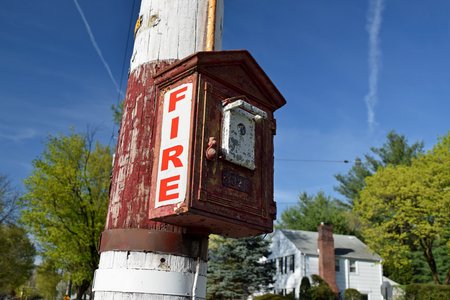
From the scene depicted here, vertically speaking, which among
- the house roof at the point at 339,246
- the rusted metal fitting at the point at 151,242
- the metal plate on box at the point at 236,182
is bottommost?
the rusted metal fitting at the point at 151,242

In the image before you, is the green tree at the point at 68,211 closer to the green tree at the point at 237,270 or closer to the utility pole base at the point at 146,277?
the green tree at the point at 237,270

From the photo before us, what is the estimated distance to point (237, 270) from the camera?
2792cm

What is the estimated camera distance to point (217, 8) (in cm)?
316

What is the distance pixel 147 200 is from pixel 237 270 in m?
26.4

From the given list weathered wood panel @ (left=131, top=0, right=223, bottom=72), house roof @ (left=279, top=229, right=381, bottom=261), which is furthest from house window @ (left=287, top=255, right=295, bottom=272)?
weathered wood panel @ (left=131, top=0, right=223, bottom=72)

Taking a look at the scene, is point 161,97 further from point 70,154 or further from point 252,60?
point 70,154

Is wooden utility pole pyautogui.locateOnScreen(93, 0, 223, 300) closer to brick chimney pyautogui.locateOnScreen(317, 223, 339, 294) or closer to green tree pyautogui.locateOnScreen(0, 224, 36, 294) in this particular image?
green tree pyautogui.locateOnScreen(0, 224, 36, 294)

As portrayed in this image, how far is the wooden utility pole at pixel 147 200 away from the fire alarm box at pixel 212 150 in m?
0.11

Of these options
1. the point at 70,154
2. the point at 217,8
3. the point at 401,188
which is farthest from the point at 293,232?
the point at 217,8

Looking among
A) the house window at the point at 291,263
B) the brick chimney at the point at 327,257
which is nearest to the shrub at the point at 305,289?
the brick chimney at the point at 327,257

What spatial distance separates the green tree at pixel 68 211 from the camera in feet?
52.9

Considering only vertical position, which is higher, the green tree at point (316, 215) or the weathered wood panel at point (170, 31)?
the green tree at point (316, 215)

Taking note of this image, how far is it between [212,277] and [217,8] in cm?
2593

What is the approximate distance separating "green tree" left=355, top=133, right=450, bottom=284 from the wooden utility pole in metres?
26.7
